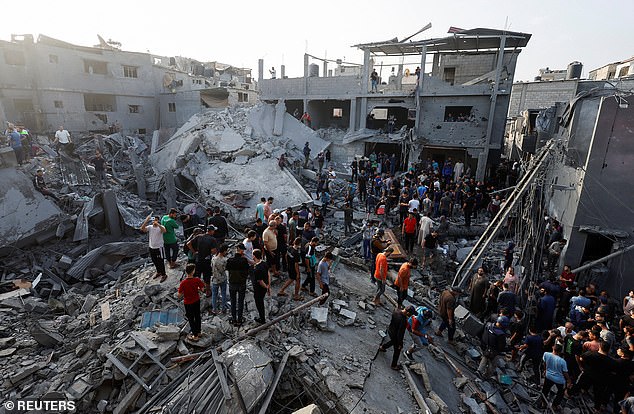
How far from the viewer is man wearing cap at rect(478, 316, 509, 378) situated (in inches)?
261

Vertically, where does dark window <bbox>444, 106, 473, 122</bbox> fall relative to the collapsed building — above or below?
above

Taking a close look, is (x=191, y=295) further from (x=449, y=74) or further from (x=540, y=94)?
(x=540, y=94)

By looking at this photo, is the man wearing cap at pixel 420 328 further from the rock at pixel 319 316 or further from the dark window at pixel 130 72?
the dark window at pixel 130 72

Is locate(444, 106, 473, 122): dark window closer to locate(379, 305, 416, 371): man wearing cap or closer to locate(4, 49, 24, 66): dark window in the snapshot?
locate(379, 305, 416, 371): man wearing cap

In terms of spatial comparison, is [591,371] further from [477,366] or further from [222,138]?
[222,138]

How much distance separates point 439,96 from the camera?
19891 millimetres

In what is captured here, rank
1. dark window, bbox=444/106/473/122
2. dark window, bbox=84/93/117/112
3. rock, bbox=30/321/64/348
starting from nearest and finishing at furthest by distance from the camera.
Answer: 1. rock, bbox=30/321/64/348
2. dark window, bbox=444/106/473/122
3. dark window, bbox=84/93/117/112

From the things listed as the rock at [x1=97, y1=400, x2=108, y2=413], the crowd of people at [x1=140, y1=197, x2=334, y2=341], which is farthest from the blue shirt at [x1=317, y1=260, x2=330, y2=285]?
the rock at [x1=97, y1=400, x2=108, y2=413]

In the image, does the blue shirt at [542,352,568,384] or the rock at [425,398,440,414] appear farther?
the blue shirt at [542,352,568,384]

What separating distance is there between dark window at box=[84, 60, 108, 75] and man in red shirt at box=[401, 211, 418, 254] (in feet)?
93.4

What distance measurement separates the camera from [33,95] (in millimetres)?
24062

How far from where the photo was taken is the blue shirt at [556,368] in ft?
19.6

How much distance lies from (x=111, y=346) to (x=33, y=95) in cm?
2679

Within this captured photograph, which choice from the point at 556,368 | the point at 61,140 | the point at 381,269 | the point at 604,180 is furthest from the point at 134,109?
the point at 556,368
